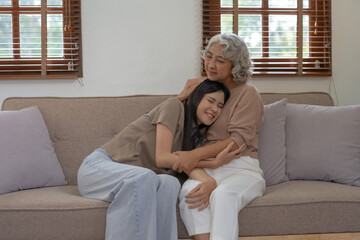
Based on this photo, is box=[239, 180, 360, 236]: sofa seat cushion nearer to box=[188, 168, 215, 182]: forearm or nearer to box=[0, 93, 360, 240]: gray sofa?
box=[0, 93, 360, 240]: gray sofa

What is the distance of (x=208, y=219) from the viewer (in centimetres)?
180

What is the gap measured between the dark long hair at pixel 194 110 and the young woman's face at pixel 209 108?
0.02m

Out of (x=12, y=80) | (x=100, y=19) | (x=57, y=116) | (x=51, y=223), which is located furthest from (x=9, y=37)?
(x=51, y=223)

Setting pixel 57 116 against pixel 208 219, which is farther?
pixel 57 116

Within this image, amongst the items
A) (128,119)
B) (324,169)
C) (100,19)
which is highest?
(100,19)

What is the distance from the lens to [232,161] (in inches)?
81.9

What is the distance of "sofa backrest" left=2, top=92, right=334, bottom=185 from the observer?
2.41 meters

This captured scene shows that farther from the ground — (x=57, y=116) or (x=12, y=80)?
(x=12, y=80)

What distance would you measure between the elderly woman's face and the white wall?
1.55 meters

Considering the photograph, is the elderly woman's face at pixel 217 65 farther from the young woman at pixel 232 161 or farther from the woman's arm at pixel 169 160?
the woman's arm at pixel 169 160

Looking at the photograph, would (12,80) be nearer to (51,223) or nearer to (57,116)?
(57,116)

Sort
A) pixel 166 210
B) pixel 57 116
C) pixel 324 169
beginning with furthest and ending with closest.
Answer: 1. pixel 57 116
2. pixel 324 169
3. pixel 166 210

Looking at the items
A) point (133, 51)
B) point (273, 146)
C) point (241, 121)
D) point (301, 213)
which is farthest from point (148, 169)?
point (133, 51)

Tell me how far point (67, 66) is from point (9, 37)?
0.53 m
